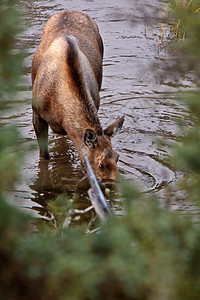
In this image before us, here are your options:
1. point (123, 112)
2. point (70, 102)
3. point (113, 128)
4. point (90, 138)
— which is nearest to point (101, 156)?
point (90, 138)

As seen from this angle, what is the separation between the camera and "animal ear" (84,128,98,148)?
6.22 meters

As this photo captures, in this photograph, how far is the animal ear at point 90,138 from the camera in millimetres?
6223

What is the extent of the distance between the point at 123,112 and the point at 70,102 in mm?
2741

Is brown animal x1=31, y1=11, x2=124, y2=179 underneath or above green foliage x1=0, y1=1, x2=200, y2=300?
underneath

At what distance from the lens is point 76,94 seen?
21.6 feet

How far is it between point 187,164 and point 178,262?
0.59m

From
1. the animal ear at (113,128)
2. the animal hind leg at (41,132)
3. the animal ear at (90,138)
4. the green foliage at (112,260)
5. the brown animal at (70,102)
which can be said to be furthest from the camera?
the animal hind leg at (41,132)

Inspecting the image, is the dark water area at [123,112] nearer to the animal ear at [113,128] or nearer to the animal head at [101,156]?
the animal head at [101,156]

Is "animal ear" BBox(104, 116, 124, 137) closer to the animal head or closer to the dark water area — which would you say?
the animal head

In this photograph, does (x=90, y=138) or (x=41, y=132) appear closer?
(x=90, y=138)

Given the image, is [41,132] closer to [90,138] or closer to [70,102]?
[70,102]

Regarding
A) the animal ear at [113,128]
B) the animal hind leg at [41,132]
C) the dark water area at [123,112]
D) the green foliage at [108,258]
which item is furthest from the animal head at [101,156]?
the green foliage at [108,258]

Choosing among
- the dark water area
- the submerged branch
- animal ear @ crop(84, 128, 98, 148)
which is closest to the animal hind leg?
the dark water area

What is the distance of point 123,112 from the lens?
928 cm
